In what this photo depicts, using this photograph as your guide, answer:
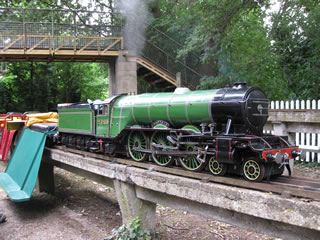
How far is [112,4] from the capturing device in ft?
60.5

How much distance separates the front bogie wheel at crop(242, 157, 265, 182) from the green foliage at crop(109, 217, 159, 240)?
2.64 metres

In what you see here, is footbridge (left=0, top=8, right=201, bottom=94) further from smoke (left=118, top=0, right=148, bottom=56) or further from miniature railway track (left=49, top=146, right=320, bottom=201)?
miniature railway track (left=49, top=146, right=320, bottom=201)

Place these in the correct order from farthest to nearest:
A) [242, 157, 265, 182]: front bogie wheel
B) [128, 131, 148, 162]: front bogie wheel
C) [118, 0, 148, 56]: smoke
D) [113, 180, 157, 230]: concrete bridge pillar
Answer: [118, 0, 148, 56]: smoke → [128, 131, 148, 162]: front bogie wheel → [113, 180, 157, 230]: concrete bridge pillar → [242, 157, 265, 182]: front bogie wheel

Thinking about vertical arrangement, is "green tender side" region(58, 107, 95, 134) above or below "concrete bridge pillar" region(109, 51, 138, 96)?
below

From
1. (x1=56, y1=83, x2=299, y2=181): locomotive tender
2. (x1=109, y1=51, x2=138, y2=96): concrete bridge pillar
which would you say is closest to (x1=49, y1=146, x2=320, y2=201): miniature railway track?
(x1=56, y1=83, x2=299, y2=181): locomotive tender

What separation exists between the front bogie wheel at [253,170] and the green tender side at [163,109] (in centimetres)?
117

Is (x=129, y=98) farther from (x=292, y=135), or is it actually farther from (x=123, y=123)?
(x=292, y=135)

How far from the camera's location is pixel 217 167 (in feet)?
17.0

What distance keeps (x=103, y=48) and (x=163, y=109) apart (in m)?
10.1

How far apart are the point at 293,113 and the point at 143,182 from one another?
5775mm

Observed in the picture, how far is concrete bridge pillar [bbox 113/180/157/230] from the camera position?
6.17m

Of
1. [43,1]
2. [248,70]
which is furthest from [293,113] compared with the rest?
[43,1]

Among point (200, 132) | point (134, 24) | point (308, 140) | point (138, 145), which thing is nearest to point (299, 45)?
point (308, 140)

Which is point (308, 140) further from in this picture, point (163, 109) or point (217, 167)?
point (163, 109)
